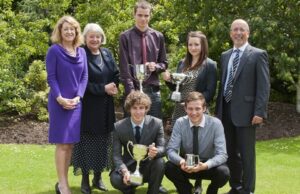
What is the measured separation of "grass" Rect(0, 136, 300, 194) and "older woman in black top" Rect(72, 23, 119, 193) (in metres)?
0.37

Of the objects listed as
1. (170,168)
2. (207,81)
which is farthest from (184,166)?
(207,81)

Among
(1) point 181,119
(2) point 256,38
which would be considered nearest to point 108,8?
(2) point 256,38

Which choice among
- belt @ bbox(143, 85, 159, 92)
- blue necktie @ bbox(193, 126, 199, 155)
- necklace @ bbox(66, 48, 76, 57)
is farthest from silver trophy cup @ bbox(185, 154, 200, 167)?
necklace @ bbox(66, 48, 76, 57)

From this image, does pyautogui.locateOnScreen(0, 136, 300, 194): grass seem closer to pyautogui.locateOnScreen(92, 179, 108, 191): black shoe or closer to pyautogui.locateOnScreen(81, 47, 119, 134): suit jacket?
pyautogui.locateOnScreen(92, 179, 108, 191): black shoe

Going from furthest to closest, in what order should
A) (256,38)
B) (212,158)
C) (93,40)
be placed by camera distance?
1. (256,38)
2. (93,40)
3. (212,158)

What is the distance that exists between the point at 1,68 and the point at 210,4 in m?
4.75

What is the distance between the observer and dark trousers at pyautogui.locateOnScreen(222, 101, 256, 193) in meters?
5.71

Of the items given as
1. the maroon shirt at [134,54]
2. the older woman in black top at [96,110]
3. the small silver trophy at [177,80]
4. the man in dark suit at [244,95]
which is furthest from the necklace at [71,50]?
the man in dark suit at [244,95]

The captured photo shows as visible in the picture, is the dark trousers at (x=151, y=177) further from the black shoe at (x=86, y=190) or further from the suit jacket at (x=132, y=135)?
the black shoe at (x=86, y=190)

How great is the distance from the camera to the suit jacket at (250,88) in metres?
5.53

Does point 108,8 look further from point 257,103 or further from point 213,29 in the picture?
point 257,103

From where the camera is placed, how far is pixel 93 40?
19.5ft

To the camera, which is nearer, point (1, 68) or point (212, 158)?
point (212, 158)

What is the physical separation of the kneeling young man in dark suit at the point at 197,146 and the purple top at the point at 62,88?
1.07 m
